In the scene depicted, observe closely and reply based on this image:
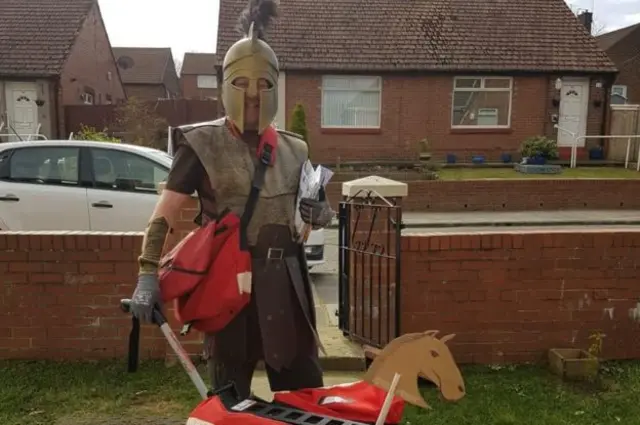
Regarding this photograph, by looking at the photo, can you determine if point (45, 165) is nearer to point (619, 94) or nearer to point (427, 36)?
point (427, 36)

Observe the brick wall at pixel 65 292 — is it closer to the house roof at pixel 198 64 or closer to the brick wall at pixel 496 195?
the brick wall at pixel 496 195

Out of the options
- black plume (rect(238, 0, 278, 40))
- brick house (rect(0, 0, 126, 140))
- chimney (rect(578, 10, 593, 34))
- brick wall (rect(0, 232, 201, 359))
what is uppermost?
chimney (rect(578, 10, 593, 34))

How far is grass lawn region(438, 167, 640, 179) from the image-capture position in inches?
576

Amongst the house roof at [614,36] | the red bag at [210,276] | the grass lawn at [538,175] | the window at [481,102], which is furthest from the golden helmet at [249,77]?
the house roof at [614,36]

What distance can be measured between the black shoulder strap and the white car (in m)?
4.34

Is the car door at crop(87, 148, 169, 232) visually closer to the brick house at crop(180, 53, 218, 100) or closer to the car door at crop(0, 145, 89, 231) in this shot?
the car door at crop(0, 145, 89, 231)

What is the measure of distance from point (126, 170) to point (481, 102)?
13493 mm

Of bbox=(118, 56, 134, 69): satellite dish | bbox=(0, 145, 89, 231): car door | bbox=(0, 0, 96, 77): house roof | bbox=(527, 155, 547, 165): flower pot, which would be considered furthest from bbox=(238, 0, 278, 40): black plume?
bbox=(118, 56, 134, 69): satellite dish

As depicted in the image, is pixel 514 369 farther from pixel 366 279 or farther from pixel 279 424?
pixel 279 424

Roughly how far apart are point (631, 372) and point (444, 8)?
16.6 m

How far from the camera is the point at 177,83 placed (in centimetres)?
4716

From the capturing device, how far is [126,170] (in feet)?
22.6

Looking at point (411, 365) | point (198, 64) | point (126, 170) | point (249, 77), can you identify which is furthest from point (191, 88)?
point (411, 365)

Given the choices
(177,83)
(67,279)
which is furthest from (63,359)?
(177,83)
